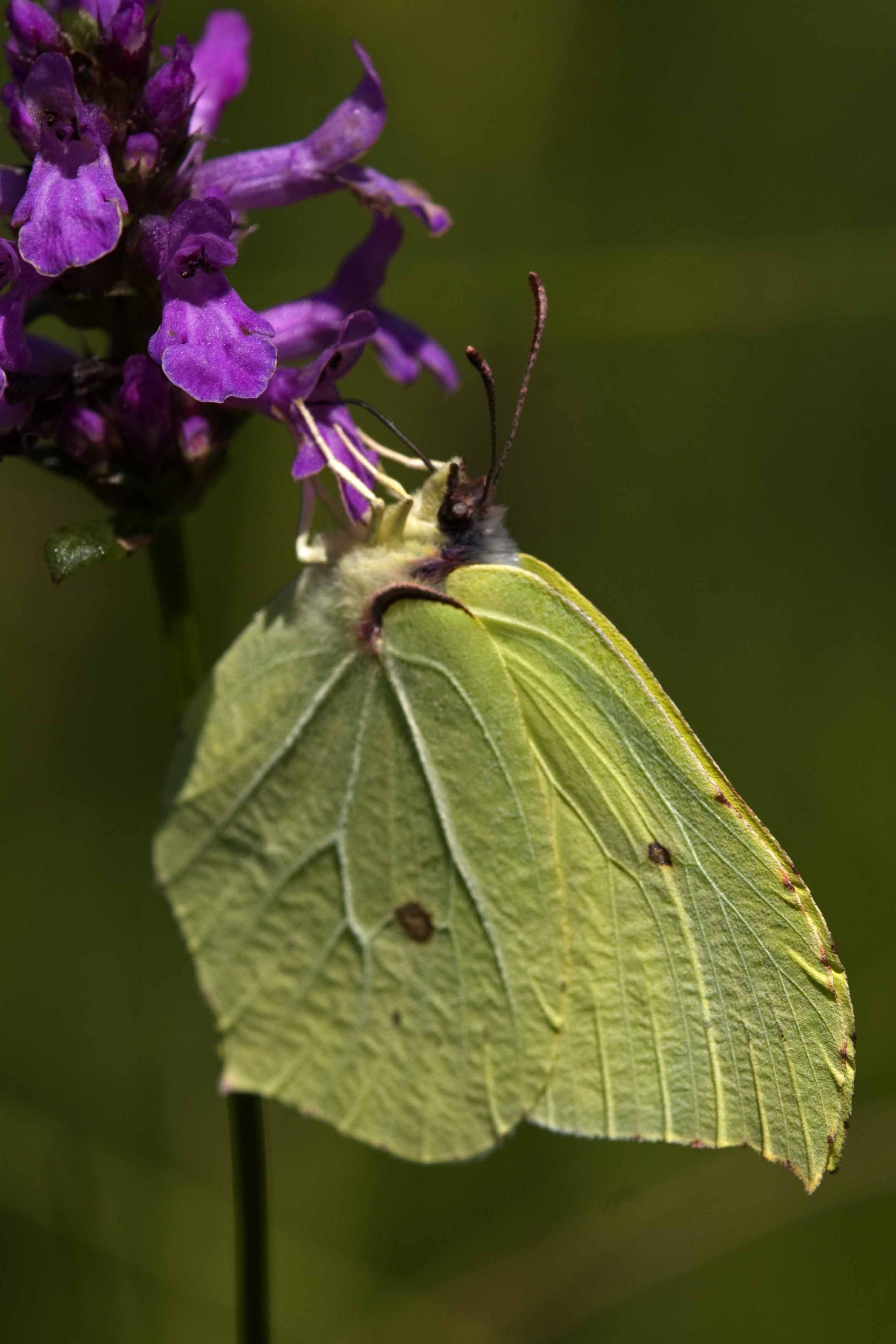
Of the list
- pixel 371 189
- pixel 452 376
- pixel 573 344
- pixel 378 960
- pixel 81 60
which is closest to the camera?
pixel 81 60

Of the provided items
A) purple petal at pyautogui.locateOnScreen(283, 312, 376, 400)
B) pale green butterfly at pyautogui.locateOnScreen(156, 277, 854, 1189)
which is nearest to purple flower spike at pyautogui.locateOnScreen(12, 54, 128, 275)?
purple petal at pyautogui.locateOnScreen(283, 312, 376, 400)

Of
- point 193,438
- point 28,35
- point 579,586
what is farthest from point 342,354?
point 579,586

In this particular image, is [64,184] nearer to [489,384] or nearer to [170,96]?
[170,96]

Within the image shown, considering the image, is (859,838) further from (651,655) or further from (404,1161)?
(404,1161)

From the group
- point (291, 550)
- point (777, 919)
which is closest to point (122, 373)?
point (777, 919)

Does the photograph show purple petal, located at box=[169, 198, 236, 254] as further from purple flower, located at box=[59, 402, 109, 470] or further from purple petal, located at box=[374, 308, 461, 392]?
purple petal, located at box=[374, 308, 461, 392]

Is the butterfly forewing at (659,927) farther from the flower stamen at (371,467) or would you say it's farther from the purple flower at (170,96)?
the purple flower at (170,96)

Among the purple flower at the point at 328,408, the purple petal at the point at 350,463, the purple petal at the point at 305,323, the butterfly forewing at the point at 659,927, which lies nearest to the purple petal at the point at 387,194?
the purple petal at the point at 305,323
